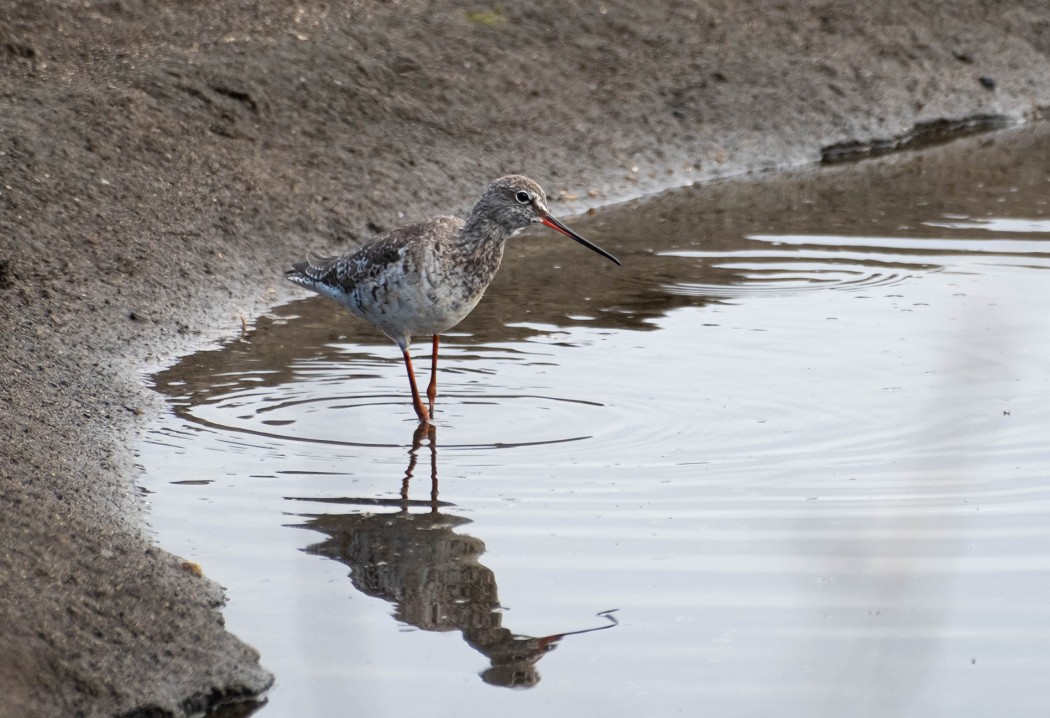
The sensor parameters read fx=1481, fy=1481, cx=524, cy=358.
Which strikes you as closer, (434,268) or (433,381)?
(434,268)

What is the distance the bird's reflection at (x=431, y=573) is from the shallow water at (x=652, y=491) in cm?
1

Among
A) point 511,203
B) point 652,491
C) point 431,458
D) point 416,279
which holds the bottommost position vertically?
point 652,491

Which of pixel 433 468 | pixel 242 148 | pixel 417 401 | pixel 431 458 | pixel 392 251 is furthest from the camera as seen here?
pixel 242 148

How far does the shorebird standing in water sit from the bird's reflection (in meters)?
1.22

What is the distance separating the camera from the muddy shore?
4875mm

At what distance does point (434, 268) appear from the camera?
7195 mm

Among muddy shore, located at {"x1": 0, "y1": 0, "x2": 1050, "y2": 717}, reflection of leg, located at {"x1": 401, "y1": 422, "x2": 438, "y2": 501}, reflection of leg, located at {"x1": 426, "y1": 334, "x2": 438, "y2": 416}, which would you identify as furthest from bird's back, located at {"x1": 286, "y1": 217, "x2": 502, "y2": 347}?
muddy shore, located at {"x1": 0, "y1": 0, "x2": 1050, "y2": 717}

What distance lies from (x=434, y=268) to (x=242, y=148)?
3.27 meters

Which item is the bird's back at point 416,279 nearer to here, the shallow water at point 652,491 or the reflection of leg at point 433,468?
the shallow water at point 652,491

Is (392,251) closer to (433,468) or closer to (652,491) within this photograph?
(433,468)

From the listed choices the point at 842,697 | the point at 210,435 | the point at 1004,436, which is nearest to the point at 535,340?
the point at 210,435

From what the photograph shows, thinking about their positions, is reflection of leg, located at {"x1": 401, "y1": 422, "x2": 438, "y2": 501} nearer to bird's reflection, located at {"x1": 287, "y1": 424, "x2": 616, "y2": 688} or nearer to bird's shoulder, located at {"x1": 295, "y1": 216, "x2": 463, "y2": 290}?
bird's reflection, located at {"x1": 287, "y1": 424, "x2": 616, "y2": 688}

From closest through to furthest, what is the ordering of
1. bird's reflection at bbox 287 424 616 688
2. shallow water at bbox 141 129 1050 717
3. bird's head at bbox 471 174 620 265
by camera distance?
1. shallow water at bbox 141 129 1050 717
2. bird's reflection at bbox 287 424 616 688
3. bird's head at bbox 471 174 620 265

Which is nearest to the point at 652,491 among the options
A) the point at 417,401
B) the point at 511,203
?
the point at 417,401
